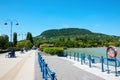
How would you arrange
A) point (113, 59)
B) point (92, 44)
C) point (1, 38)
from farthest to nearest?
point (92, 44)
point (1, 38)
point (113, 59)

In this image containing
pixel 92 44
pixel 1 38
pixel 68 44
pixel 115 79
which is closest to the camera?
pixel 115 79

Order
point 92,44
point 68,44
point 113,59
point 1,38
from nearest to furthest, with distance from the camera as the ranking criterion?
point 113,59 < point 1,38 < point 68,44 < point 92,44

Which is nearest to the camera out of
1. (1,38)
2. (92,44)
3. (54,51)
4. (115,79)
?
(115,79)

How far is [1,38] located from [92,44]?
372 feet

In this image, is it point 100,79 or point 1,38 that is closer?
point 100,79

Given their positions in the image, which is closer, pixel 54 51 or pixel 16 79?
pixel 16 79

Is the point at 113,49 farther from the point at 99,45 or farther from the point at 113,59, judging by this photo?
the point at 99,45

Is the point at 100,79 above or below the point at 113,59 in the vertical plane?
below

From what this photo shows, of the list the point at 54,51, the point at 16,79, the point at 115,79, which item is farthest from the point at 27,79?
the point at 54,51

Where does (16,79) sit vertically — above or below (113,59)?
below

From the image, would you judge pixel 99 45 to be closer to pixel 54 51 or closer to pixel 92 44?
pixel 92 44

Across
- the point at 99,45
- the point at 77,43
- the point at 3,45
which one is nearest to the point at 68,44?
the point at 77,43

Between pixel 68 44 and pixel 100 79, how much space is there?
165655 mm

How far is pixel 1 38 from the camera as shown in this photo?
9125 centimetres
